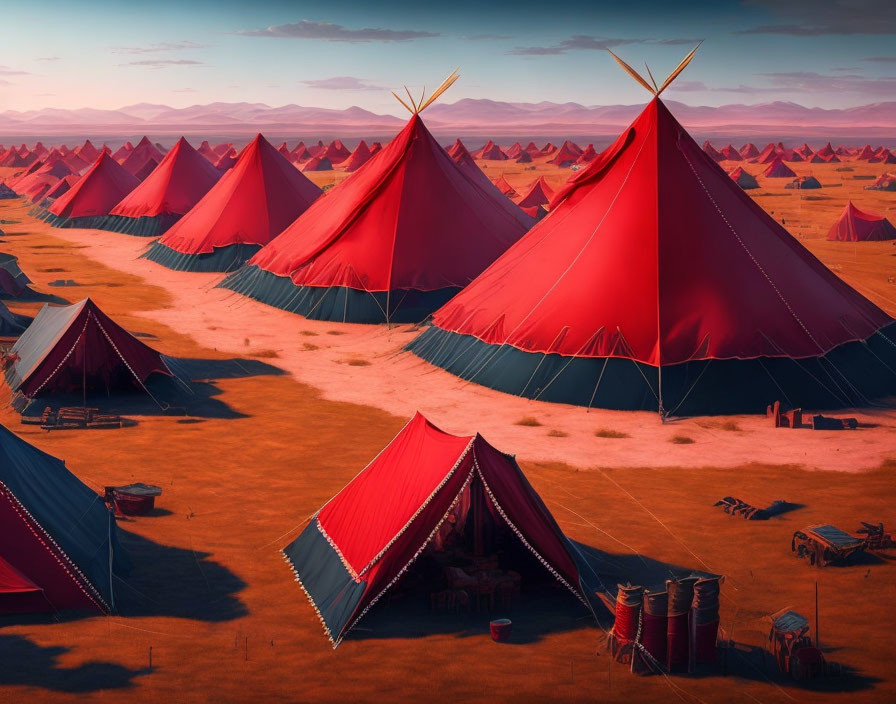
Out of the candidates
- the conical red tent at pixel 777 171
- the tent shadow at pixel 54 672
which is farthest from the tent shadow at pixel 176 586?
the conical red tent at pixel 777 171

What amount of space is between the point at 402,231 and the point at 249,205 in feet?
39.7

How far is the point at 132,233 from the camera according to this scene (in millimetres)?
58250

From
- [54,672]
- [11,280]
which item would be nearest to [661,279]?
[54,672]

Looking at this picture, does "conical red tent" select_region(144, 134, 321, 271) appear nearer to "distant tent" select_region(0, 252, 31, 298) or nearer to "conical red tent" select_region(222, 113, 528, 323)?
"distant tent" select_region(0, 252, 31, 298)

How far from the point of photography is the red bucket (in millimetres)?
12797

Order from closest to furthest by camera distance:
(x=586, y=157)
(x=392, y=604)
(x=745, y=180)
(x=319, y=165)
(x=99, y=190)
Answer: (x=392, y=604) → (x=99, y=190) → (x=745, y=180) → (x=319, y=165) → (x=586, y=157)

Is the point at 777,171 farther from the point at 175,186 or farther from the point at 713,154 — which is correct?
the point at 175,186

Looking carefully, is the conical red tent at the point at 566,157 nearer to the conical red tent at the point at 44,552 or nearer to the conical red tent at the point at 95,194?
the conical red tent at the point at 95,194

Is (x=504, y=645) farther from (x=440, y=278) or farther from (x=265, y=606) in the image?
(x=440, y=278)

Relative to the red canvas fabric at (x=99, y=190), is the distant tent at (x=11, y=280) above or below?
below

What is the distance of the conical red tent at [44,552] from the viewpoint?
13242mm

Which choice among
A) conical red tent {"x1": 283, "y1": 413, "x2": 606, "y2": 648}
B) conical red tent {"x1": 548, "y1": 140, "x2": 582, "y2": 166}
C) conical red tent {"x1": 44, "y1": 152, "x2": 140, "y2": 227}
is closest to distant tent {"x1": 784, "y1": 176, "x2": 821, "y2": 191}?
conical red tent {"x1": 548, "y1": 140, "x2": 582, "y2": 166}

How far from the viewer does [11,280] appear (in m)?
38.4

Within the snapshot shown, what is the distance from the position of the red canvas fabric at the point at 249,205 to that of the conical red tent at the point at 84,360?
62.0 feet
